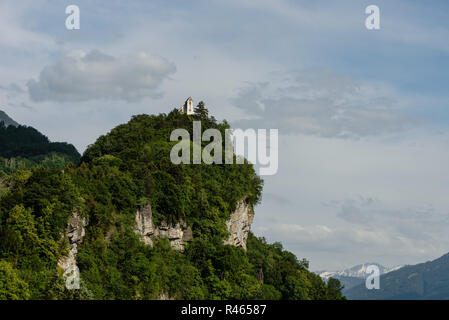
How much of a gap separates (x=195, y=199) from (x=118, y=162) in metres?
12.7

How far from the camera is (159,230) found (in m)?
99.2

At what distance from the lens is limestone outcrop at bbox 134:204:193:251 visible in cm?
9425

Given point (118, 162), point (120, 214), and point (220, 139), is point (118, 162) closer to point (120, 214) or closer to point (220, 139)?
point (120, 214)

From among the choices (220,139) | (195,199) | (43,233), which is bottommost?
(43,233)

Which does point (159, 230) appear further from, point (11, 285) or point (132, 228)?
point (11, 285)

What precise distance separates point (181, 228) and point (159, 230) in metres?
5.28

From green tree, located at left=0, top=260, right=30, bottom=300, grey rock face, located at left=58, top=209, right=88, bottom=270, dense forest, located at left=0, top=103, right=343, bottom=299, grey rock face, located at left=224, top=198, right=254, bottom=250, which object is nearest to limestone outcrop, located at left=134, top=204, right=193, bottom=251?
dense forest, located at left=0, top=103, right=343, bottom=299

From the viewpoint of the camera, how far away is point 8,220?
71.0 meters

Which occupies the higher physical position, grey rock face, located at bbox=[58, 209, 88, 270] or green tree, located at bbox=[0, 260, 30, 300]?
grey rock face, located at bbox=[58, 209, 88, 270]

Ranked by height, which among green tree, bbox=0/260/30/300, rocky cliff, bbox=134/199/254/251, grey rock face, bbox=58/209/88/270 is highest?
rocky cliff, bbox=134/199/254/251

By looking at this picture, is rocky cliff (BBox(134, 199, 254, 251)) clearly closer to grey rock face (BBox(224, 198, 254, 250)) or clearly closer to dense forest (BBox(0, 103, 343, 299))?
grey rock face (BBox(224, 198, 254, 250))

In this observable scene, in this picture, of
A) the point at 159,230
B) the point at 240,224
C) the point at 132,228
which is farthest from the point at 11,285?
the point at 240,224
